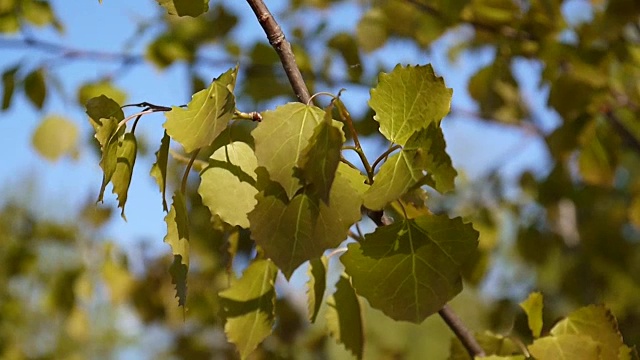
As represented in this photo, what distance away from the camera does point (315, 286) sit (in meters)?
0.44

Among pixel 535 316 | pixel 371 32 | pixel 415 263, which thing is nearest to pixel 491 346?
pixel 535 316

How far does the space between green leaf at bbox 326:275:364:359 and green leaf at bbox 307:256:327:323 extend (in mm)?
25

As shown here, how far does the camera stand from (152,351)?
5336 millimetres

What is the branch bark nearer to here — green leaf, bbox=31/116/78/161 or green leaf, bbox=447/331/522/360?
green leaf, bbox=447/331/522/360

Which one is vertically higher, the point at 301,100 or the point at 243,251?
the point at 301,100

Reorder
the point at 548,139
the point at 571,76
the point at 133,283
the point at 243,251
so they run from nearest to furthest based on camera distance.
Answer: the point at 571,76 < the point at 548,139 < the point at 243,251 < the point at 133,283

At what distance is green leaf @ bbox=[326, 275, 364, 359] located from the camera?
18.5 inches

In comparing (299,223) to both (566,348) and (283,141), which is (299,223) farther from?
(566,348)

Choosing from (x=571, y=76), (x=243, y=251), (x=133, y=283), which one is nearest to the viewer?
(x=571, y=76)

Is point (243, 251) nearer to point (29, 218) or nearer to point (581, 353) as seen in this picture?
point (29, 218)

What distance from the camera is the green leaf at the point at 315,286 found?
0.44 metres

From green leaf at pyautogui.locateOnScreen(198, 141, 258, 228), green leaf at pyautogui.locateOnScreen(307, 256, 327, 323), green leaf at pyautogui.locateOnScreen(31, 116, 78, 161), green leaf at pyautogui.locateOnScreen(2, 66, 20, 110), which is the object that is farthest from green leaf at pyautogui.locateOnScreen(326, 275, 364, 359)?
green leaf at pyautogui.locateOnScreen(31, 116, 78, 161)

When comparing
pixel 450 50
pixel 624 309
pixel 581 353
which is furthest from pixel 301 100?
pixel 624 309

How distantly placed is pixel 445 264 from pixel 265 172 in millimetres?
93
